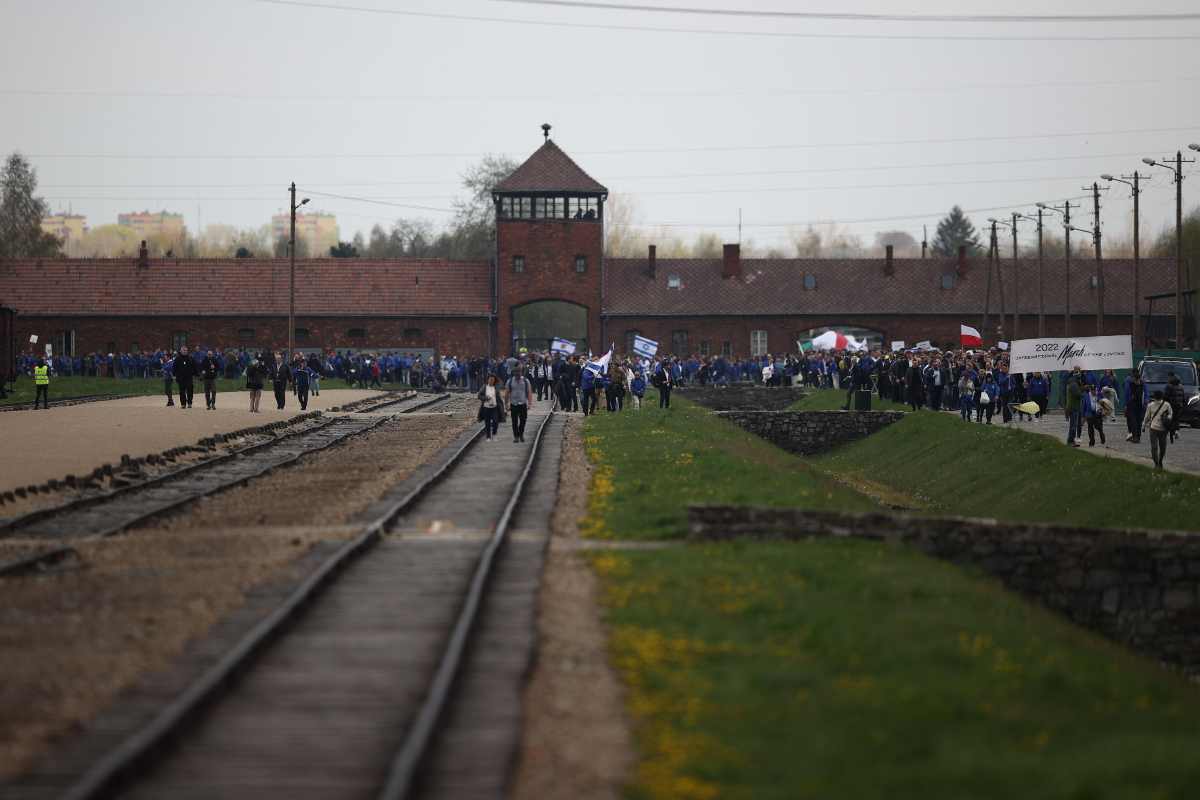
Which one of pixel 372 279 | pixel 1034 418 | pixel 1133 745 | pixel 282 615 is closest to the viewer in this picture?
pixel 1133 745

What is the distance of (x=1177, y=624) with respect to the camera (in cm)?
1802

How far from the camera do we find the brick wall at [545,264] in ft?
257

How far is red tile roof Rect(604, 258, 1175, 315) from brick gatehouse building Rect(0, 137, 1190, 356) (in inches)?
3.9

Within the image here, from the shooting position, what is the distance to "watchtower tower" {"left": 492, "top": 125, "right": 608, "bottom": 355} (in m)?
78.4

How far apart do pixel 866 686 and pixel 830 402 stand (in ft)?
151

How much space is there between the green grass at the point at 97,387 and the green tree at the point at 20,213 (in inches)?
2298

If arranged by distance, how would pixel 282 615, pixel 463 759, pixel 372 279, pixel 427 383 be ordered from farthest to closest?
1. pixel 372 279
2. pixel 427 383
3. pixel 282 615
4. pixel 463 759

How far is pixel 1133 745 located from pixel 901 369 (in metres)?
43.5

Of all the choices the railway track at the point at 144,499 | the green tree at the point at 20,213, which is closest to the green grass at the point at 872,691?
the railway track at the point at 144,499

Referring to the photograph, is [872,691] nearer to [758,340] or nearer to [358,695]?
[358,695]

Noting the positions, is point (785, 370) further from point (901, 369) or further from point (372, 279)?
point (372, 279)

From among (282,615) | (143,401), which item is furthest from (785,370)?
(282,615)

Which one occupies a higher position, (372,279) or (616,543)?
(372,279)

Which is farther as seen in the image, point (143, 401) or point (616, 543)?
point (143, 401)
